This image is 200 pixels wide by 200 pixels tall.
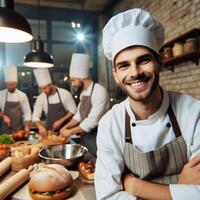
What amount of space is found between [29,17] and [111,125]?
5949 mm

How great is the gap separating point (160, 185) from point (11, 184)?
0.93 metres

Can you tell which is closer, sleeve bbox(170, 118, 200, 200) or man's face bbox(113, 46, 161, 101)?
sleeve bbox(170, 118, 200, 200)

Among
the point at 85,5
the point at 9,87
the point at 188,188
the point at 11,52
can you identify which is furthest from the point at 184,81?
the point at 11,52

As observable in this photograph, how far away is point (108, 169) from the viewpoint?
120cm

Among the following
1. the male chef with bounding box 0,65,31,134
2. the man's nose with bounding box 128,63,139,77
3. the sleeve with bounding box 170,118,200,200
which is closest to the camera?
the sleeve with bounding box 170,118,200,200

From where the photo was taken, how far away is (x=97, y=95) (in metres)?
3.42

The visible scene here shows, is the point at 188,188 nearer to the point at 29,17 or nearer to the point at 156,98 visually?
the point at 156,98

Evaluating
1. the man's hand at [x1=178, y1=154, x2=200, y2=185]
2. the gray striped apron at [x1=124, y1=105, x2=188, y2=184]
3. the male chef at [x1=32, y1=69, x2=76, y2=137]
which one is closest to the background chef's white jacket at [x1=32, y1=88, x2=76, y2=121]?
the male chef at [x1=32, y1=69, x2=76, y2=137]

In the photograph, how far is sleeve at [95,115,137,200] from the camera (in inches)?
45.5

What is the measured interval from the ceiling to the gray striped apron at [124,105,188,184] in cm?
553

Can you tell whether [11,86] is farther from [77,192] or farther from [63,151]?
[77,192]

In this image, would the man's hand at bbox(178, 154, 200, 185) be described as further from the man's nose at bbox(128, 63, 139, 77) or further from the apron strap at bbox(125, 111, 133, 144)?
the man's nose at bbox(128, 63, 139, 77)

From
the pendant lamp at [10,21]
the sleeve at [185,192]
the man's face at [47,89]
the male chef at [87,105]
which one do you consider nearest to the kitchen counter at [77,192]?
the sleeve at [185,192]

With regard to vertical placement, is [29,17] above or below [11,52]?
above
